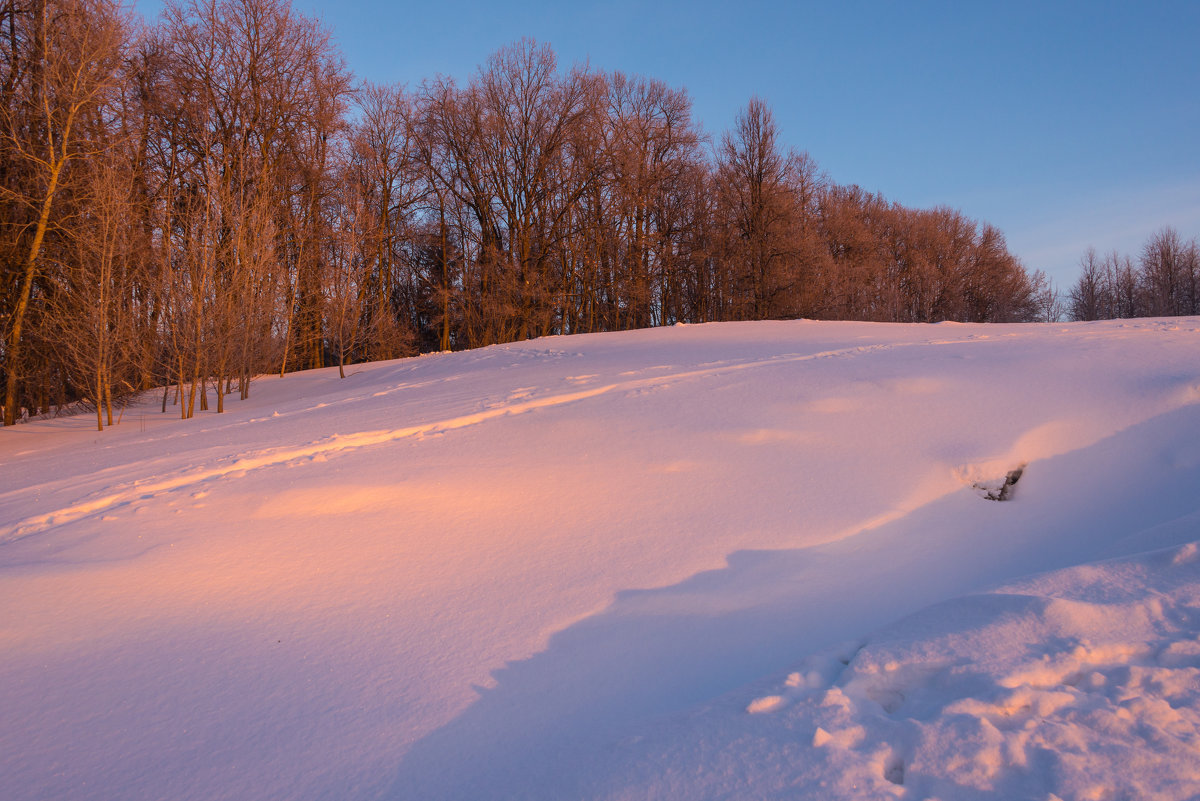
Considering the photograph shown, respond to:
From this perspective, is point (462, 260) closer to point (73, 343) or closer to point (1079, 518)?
point (73, 343)

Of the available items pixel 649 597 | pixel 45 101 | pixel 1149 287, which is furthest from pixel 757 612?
pixel 1149 287

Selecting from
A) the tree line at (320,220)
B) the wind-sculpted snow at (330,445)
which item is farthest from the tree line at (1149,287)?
the wind-sculpted snow at (330,445)

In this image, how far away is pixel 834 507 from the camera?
5211 mm

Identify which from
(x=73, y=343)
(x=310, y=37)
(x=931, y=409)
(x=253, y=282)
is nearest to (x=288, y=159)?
(x=310, y=37)

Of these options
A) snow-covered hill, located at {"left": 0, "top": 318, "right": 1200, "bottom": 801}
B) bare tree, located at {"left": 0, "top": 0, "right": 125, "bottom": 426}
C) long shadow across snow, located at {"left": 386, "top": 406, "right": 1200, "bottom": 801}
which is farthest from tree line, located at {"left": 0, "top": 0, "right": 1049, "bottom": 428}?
long shadow across snow, located at {"left": 386, "top": 406, "right": 1200, "bottom": 801}

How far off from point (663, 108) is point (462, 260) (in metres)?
11.4

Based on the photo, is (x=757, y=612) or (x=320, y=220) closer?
(x=757, y=612)

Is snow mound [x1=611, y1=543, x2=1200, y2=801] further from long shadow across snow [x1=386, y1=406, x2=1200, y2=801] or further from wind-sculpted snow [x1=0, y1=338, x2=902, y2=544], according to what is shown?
wind-sculpted snow [x1=0, y1=338, x2=902, y2=544]

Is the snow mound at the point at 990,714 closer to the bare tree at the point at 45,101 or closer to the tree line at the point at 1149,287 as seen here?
the bare tree at the point at 45,101

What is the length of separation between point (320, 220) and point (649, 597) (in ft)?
74.7

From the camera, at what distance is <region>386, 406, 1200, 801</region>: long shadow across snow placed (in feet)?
8.78

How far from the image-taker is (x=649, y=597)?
4.06 meters

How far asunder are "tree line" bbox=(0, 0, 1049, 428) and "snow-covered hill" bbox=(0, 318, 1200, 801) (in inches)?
240

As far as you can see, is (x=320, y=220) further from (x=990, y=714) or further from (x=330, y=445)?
(x=990, y=714)
